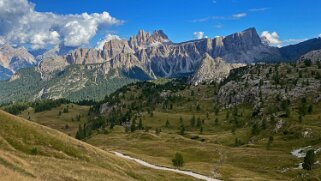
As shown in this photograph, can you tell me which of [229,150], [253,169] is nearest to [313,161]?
[253,169]

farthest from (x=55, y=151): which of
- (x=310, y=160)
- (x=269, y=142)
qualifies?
(x=269, y=142)

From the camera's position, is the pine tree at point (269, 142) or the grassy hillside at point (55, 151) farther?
the pine tree at point (269, 142)

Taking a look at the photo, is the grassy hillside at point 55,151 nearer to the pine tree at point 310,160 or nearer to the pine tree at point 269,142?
the pine tree at point 310,160

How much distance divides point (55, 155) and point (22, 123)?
40.1 feet

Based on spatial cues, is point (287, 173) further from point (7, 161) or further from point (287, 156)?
point (7, 161)

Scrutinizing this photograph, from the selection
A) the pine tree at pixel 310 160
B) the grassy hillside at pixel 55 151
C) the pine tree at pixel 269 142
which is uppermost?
the grassy hillside at pixel 55 151

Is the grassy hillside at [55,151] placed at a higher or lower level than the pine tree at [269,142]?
higher

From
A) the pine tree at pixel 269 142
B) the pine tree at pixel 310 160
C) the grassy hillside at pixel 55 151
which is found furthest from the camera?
the pine tree at pixel 269 142

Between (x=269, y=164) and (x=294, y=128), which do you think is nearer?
(x=269, y=164)

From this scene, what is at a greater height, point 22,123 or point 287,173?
point 22,123

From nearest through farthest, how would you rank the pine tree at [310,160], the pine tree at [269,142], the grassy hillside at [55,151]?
the grassy hillside at [55,151], the pine tree at [310,160], the pine tree at [269,142]

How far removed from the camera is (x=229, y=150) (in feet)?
594

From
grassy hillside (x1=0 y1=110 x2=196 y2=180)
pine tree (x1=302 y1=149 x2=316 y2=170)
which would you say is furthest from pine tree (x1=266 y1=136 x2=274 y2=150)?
grassy hillside (x1=0 y1=110 x2=196 y2=180)

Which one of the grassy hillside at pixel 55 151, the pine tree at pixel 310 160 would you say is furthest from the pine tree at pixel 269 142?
the grassy hillside at pixel 55 151
